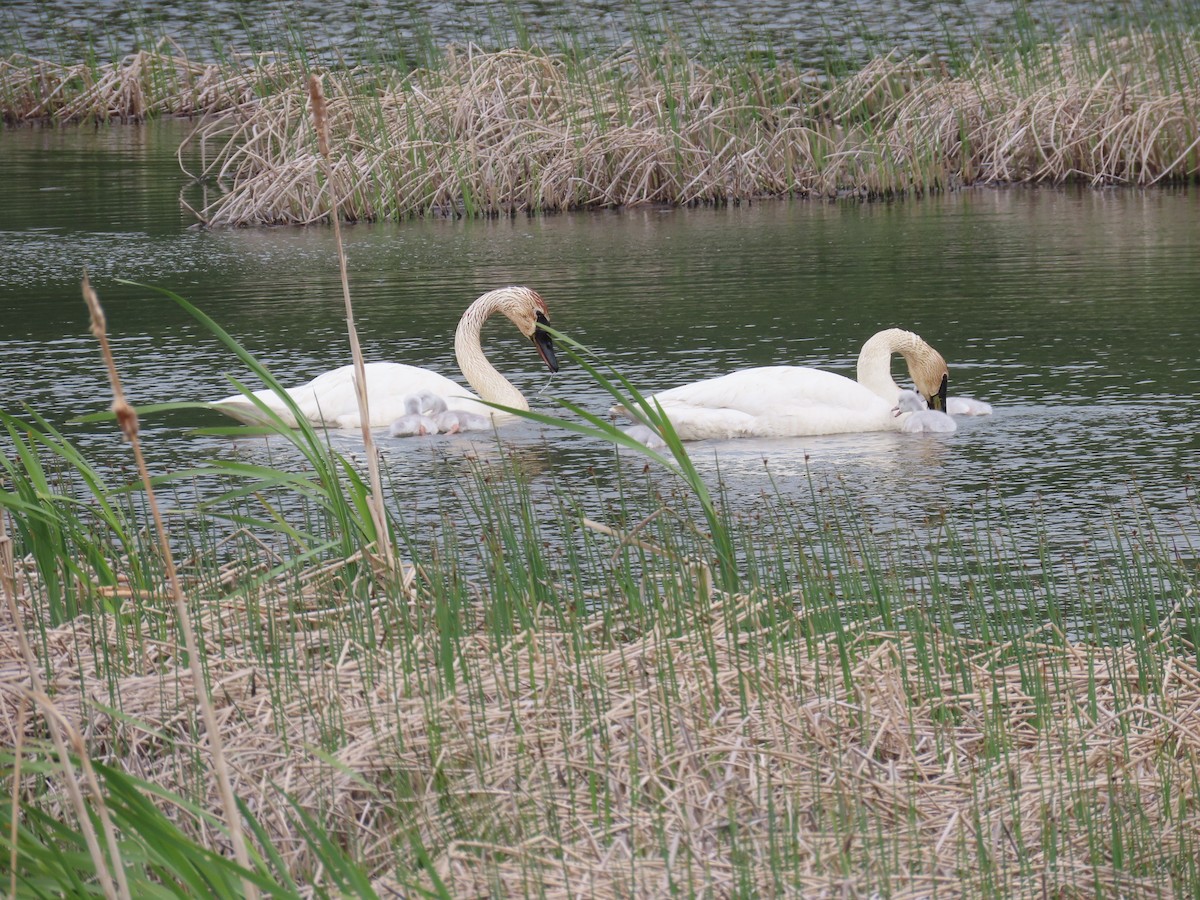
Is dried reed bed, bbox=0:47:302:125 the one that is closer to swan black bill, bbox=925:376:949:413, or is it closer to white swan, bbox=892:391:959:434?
swan black bill, bbox=925:376:949:413

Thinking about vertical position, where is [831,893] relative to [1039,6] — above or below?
below

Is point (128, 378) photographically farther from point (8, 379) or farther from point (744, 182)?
point (744, 182)

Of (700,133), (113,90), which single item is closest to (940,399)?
(700,133)

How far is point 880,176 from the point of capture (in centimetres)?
1636

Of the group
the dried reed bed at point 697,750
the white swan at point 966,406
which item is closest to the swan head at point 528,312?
the white swan at point 966,406

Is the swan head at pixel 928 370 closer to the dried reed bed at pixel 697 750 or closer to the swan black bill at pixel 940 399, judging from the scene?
the swan black bill at pixel 940 399

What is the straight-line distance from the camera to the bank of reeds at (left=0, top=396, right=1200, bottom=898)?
3469 millimetres

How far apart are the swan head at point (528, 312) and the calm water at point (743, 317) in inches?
9.8

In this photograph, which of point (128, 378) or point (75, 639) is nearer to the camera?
point (75, 639)

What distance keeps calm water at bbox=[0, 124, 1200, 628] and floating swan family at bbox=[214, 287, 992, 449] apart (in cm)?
10

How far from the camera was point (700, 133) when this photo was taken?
53.6 ft

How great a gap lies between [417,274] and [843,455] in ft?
18.6

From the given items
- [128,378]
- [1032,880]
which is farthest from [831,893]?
[128,378]

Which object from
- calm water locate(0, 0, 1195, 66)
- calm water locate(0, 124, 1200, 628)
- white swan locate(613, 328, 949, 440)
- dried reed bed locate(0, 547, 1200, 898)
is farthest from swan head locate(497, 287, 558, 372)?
calm water locate(0, 0, 1195, 66)
